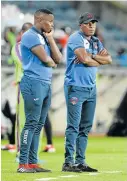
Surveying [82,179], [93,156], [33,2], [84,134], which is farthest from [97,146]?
[33,2]

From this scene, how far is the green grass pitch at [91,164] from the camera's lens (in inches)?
317

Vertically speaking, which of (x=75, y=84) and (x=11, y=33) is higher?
(x=11, y=33)

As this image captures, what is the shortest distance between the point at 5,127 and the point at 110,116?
278cm

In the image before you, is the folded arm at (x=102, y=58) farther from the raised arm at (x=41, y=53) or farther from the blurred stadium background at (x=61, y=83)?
the blurred stadium background at (x=61, y=83)

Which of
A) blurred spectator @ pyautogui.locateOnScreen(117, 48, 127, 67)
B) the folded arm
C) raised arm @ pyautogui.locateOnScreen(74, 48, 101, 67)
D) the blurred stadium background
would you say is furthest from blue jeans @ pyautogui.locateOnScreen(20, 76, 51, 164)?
blurred spectator @ pyautogui.locateOnScreen(117, 48, 127, 67)

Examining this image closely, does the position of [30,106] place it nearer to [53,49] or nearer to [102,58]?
[53,49]

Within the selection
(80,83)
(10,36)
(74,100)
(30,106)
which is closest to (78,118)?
(74,100)

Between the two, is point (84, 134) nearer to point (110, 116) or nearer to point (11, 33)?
point (11, 33)

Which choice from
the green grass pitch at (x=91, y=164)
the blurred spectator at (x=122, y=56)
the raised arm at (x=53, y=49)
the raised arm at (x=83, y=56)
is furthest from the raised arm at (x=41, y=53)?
the blurred spectator at (x=122, y=56)

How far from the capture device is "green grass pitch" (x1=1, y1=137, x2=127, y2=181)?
805 cm

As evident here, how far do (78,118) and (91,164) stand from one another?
58.0 inches

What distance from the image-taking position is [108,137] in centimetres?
1781

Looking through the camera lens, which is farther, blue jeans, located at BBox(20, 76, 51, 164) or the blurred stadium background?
the blurred stadium background

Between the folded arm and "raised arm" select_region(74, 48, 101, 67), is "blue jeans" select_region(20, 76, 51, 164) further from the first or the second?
the folded arm
